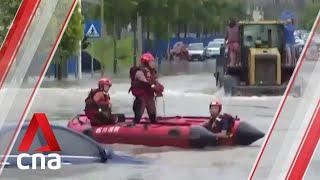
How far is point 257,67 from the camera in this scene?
10953 millimetres

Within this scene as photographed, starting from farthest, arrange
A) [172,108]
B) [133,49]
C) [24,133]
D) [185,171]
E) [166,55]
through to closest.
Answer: [172,108], [166,55], [185,171], [133,49], [24,133]

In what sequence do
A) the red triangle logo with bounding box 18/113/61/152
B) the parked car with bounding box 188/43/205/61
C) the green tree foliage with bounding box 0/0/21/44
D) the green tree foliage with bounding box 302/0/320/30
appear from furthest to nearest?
the green tree foliage with bounding box 0/0/21/44
the parked car with bounding box 188/43/205/61
the red triangle logo with bounding box 18/113/61/152
the green tree foliage with bounding box 302/0/320/30

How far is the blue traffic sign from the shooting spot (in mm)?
5150

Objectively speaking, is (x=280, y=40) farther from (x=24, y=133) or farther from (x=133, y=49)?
(x=24, y=133)

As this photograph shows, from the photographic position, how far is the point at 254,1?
4746 mm

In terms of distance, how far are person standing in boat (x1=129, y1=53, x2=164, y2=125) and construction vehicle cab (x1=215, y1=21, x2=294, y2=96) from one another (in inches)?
88.9

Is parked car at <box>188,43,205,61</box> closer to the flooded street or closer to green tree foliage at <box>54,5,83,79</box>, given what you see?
the flooded street

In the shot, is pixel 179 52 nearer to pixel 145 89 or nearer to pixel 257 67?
pixel 145 89

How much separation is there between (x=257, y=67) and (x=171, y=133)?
3914 millimetres

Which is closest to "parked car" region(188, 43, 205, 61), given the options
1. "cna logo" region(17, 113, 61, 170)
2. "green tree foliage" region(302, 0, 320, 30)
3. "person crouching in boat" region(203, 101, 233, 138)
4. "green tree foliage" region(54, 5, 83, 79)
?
"green tree foliage" region(54, 5, 83, 79)

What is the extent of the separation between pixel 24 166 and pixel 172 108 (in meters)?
4.83

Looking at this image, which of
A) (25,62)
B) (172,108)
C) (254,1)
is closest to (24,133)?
(25,62)

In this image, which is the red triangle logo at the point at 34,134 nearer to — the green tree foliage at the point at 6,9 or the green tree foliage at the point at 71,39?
the green tree foliage at the point at 71,39

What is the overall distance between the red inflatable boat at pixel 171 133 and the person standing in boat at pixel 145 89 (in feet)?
0.33
